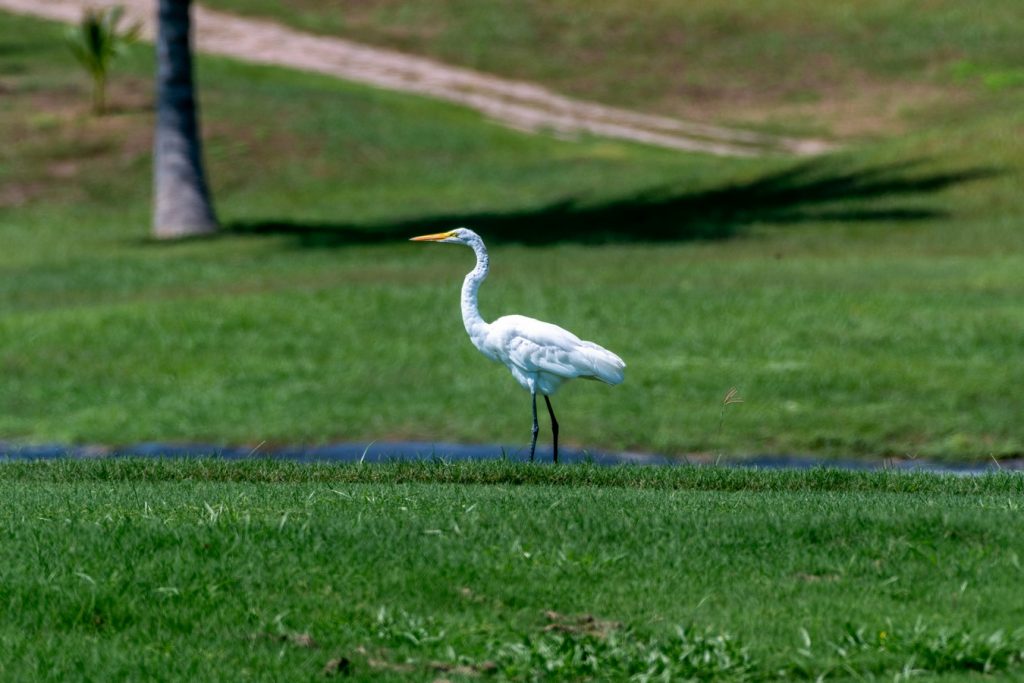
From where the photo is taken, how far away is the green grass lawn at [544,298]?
16.2 meters

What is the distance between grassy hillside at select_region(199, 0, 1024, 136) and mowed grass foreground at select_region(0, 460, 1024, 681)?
33164 mm

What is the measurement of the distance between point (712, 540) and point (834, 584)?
2.47ft

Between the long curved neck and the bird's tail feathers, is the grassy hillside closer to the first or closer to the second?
the bird's tail feathers

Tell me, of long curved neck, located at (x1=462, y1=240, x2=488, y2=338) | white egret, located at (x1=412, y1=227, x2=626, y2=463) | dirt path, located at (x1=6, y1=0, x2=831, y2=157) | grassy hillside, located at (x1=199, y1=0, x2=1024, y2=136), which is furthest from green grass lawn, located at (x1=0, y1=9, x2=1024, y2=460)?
grassy hillside, located at (x1=199, y1=0, x2=1024, y2=136)

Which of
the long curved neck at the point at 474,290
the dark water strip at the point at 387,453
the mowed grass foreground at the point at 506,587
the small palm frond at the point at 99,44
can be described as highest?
the small palm frond at the point at 99,44

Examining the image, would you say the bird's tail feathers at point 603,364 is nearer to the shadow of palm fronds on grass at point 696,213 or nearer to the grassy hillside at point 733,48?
the shadow of palm fronds on grass at point 696,213

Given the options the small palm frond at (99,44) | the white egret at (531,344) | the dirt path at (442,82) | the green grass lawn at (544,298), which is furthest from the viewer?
the dirt path at (442,82)

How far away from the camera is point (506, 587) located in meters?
7.61

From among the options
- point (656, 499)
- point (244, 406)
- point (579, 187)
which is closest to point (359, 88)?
point (579, 187)

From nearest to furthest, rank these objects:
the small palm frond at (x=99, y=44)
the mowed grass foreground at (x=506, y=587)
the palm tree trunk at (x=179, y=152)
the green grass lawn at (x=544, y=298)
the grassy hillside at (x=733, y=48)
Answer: the mowed grass foreground at (x=506, y=587) < the green grass lawn at (x=544, y=298) < the palm tree trunk at (x=179, y=152) < the small palm frond at (x=99, y=44) < the grassy hillside at (x=733, y=48)

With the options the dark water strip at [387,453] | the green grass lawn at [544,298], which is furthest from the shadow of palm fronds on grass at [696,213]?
the dark water strip at [387,453]

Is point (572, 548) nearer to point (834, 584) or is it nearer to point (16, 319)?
point (834, 584)

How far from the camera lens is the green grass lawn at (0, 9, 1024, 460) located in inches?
640

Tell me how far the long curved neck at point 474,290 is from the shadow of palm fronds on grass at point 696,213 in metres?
14.5
